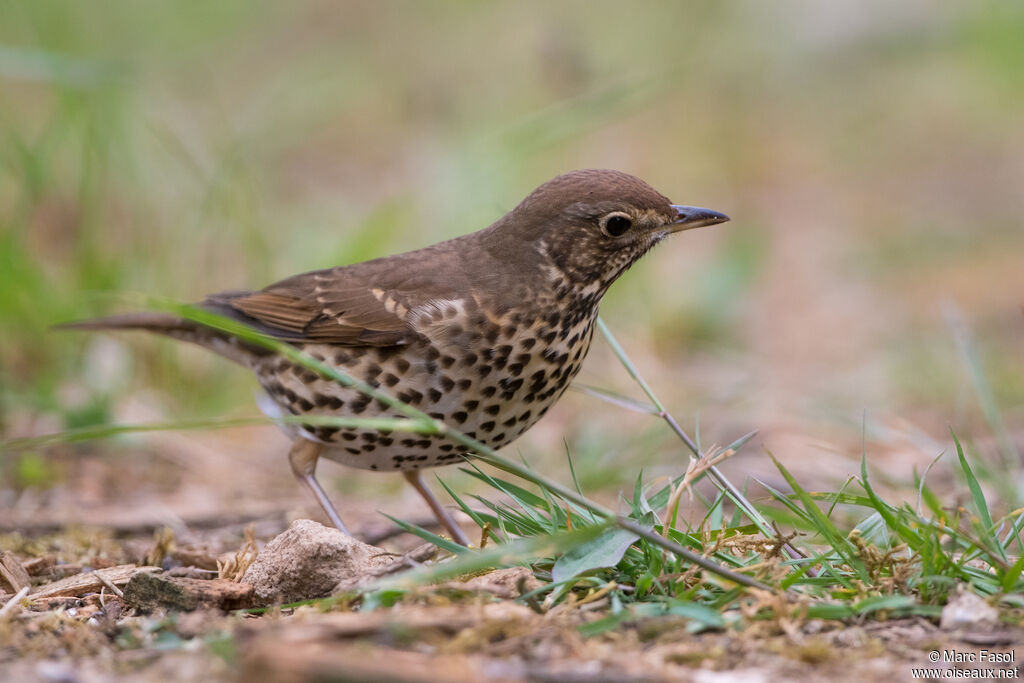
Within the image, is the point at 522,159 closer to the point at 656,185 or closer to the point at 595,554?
the point at 656,185

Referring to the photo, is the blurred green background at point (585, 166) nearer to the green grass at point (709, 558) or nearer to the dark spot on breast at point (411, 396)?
→ the dark spot on breast at point (411, 396)

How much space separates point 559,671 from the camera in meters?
2.39

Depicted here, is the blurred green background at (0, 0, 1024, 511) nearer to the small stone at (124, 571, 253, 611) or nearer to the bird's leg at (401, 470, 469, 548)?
the small stone at (124, 571, 253, 611)

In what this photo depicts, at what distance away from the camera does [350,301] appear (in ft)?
14.7

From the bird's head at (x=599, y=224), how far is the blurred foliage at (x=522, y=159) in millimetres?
522

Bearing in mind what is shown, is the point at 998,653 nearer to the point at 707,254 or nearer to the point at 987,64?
the point at 707,254

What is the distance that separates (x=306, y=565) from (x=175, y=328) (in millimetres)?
Answer: 2344

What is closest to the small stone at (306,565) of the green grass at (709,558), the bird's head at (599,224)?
the green grass at (709,558)

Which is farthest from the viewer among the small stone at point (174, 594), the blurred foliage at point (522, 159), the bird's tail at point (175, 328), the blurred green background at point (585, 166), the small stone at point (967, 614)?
the blurred foliage at point (522, 159)

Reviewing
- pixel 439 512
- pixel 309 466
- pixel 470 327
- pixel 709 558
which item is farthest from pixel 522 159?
pixel 709 558

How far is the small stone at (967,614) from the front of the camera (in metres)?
2.70

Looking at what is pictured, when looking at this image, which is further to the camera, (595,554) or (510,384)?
(510,384)

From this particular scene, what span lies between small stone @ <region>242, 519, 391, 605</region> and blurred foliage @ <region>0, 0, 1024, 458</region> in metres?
1.47

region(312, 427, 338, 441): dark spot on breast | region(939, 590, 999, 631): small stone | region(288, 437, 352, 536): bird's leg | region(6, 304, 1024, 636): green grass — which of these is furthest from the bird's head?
region(939, 590, 999, 631): small stone
